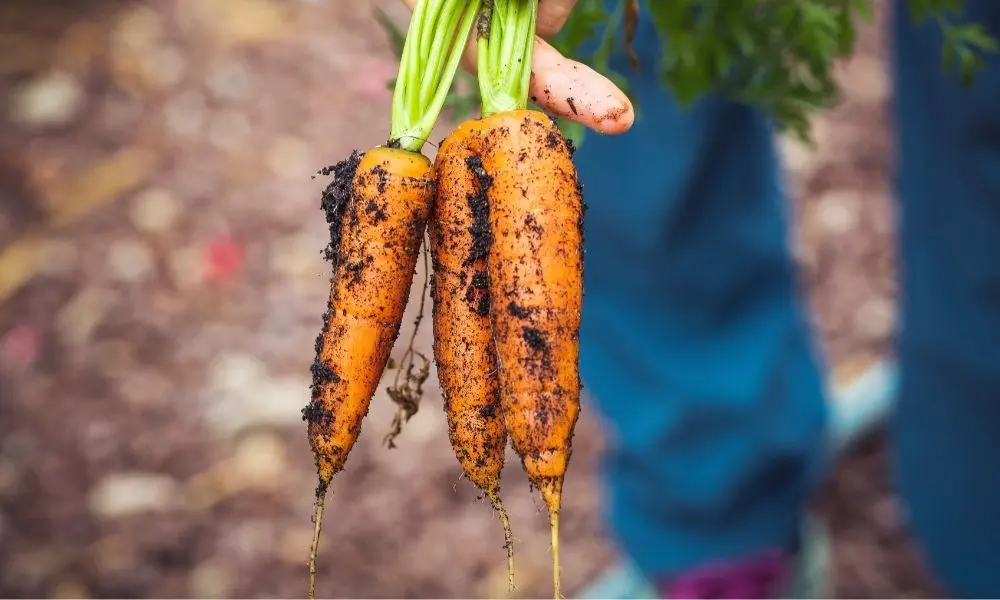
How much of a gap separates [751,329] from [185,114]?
2921 millimetres

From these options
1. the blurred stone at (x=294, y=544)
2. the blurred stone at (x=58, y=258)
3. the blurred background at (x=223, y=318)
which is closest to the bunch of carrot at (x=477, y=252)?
the blurred background at (x=223, y=318)

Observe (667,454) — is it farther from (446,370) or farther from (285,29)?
(285,29)

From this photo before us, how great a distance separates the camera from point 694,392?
92.5 inches

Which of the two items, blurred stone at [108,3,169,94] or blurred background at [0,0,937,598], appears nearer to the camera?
blurred background at [0,0,937,598]

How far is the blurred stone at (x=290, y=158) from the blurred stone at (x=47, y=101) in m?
0.98

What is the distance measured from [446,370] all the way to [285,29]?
3.67m

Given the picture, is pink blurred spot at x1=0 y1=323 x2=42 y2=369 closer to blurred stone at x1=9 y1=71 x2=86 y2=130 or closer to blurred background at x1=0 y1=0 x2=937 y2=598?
blurred background at x1=0 y1=0 x2=937 y2=598

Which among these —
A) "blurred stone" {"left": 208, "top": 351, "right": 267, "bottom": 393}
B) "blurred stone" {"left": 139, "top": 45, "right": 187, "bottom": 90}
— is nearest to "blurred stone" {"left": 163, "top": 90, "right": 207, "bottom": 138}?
"blurred stone" {"left": 139, "top": 45, "right": 187, "bottom": 90}

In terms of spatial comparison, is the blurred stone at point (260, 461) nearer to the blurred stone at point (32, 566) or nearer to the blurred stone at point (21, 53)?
the blurred stone at point (32, 566)

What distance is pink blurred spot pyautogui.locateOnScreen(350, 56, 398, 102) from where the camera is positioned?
4.29 metres

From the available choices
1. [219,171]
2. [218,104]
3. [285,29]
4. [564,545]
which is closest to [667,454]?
[564,545]

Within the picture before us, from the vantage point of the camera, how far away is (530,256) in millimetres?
1284

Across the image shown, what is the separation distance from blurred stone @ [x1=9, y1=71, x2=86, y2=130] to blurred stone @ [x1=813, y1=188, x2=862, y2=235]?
3.37m

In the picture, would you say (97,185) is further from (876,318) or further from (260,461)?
(876,318)
